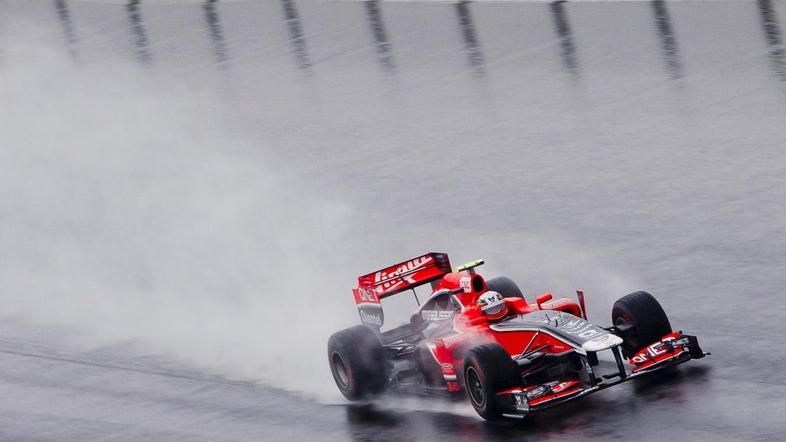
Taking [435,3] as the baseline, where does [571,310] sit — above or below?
below

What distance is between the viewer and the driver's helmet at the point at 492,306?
1528 cm

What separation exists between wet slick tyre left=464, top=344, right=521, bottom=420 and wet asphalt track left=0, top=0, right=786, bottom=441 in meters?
0.26

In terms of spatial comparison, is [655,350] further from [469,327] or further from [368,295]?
[368,295]

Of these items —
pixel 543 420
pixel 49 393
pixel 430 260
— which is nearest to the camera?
pixel 543 420

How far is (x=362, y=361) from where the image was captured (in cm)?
1603

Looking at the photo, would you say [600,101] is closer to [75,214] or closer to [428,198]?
[428,198]

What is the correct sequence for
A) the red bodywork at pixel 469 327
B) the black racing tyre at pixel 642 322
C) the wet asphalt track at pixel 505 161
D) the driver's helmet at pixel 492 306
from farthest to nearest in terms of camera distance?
the wet asphalt track at pixel 505 161, the driver's helmet at pixel 492 306, the red bodywork at pixel 469 327, the black racing tyre at pixel 642 322

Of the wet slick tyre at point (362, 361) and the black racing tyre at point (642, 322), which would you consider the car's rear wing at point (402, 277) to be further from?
the black racing tyre at point (642, 322)

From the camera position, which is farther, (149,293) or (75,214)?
(75,214)

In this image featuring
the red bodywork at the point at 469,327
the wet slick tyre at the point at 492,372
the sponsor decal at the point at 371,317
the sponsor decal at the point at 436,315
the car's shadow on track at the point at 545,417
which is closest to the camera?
the car's shadow on track at the point at 545,417

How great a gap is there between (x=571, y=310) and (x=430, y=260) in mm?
2119

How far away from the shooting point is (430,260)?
1697cm

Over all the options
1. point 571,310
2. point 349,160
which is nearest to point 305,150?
point 349,160

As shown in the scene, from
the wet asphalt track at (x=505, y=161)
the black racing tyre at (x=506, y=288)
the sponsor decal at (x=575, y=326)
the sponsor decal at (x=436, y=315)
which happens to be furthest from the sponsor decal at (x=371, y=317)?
the sponsor decal at (x=575, y=326)
